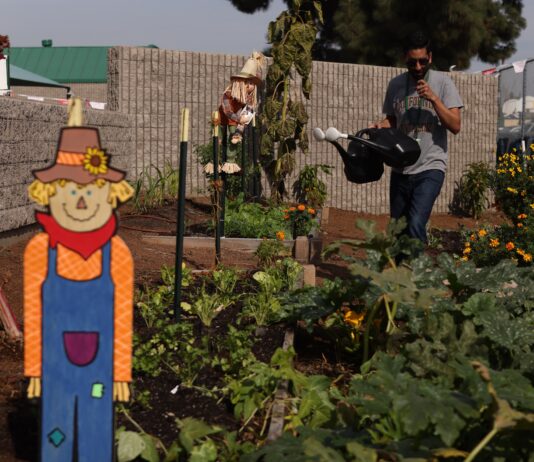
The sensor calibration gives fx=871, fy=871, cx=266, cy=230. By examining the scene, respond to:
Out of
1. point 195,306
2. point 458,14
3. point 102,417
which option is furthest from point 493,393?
point 458,14

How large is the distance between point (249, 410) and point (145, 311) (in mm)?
1546

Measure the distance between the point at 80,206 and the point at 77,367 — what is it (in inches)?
19.3

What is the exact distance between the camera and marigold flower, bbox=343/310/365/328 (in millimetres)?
4492

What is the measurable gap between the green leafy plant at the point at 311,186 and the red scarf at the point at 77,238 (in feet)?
32.3

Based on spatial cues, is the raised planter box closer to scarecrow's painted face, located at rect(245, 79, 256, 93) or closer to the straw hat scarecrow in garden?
the straw hat scarecrow in garden

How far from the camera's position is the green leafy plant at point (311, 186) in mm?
12516

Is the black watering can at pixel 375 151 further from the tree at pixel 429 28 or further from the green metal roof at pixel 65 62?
the green metal roof at pixel 65 62

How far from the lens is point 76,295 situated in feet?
8.67

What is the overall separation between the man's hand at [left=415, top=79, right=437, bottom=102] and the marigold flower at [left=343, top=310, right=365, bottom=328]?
62.2 inches

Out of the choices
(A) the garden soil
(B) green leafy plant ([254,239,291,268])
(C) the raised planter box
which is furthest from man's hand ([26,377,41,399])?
(C) the raised planter box

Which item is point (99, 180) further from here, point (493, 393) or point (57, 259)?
point (493, 393)

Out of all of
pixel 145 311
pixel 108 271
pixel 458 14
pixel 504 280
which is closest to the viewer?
pixel 108 271

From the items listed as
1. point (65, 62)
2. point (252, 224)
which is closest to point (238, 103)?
point (252, 224)

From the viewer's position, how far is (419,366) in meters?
3.26
